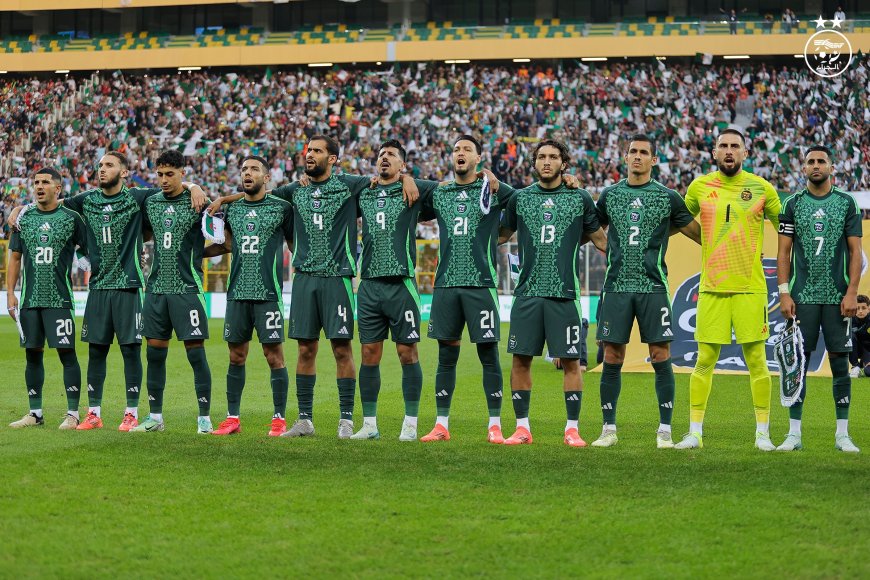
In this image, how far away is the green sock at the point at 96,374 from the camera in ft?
31.4

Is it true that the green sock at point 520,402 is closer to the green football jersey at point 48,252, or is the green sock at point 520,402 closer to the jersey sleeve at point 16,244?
the green football jersey at point 48,252

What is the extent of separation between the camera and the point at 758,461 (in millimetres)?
7703

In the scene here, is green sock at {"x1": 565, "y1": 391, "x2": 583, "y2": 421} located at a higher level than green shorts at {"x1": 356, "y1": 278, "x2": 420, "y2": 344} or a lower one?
lower

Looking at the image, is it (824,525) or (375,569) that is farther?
(824,525)

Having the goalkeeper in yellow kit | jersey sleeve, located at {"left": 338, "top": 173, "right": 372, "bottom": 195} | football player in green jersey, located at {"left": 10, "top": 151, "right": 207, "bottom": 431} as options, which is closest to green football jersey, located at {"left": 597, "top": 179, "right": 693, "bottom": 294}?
the goalkeeper in yellow kit

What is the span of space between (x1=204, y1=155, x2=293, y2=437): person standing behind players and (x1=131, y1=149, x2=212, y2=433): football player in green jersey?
0.25 metres

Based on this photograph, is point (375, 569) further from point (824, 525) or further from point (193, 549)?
point (824, 525)

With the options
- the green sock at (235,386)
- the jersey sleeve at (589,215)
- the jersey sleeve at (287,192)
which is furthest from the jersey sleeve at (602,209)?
the green sock at (235,386)

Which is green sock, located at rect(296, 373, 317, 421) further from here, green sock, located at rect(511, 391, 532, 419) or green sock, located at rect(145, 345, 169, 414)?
green sock, located at rect(511, 391, 532, 419)

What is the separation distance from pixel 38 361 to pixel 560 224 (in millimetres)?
4777

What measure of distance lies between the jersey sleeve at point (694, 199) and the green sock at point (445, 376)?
2.14m

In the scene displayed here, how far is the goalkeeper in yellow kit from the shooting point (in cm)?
837

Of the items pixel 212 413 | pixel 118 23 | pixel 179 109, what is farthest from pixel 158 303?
pixel 118 23

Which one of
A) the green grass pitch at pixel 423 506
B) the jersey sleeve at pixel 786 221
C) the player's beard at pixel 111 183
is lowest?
the green grass pitch at pixel 423 506
